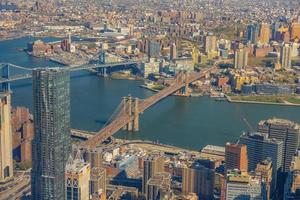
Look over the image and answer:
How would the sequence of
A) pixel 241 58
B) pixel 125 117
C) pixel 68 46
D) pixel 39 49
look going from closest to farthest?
pixel 125 117
pixel 241 58
pixel 39 49
pixel 68 46

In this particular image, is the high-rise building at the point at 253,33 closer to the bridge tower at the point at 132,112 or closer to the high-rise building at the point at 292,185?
the bridge tower at the point at 132,112

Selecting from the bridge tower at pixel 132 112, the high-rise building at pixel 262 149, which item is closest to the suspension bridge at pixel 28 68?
the bridge tower at pixel 132 112

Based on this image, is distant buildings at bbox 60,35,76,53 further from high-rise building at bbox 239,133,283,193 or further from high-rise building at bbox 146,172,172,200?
high-rise building at bbox 146,172,172,200

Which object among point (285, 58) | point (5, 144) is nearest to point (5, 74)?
point (5, 144)

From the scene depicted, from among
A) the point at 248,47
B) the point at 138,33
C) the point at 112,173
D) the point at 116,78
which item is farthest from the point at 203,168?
the point at 138,33

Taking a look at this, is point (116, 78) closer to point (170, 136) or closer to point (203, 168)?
point (170, 136)

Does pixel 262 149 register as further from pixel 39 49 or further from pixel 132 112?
pixel 39 49
